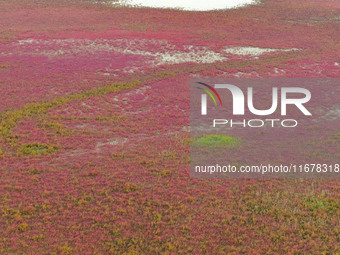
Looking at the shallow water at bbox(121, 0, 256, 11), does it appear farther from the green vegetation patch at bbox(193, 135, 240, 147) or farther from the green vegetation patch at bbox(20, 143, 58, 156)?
the green vegetation patch at bbox(20, 143, 58, 156)

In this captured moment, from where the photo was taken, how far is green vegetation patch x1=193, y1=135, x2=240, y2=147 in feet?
63.9

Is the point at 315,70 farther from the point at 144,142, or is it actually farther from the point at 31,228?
the point at 31,228

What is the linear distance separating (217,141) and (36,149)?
9.82m

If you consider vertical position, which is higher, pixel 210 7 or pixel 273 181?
pixel 210 7

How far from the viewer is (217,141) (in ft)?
64.9

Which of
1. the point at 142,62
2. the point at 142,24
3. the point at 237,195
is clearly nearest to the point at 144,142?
the point at 237,195

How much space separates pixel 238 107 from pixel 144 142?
833 cm

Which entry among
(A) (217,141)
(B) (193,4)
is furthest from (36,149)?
(B) (193,4)

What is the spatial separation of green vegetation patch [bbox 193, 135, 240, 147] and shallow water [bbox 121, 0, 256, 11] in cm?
4018

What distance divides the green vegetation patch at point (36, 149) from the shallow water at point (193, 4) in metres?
42.4

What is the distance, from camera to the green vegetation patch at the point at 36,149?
18562 mm

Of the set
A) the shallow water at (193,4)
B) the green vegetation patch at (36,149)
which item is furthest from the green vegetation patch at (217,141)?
the shallow water at (193,4)

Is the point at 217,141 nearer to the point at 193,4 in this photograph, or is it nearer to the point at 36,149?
the point at 36,149

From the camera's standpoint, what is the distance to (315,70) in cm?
3194
